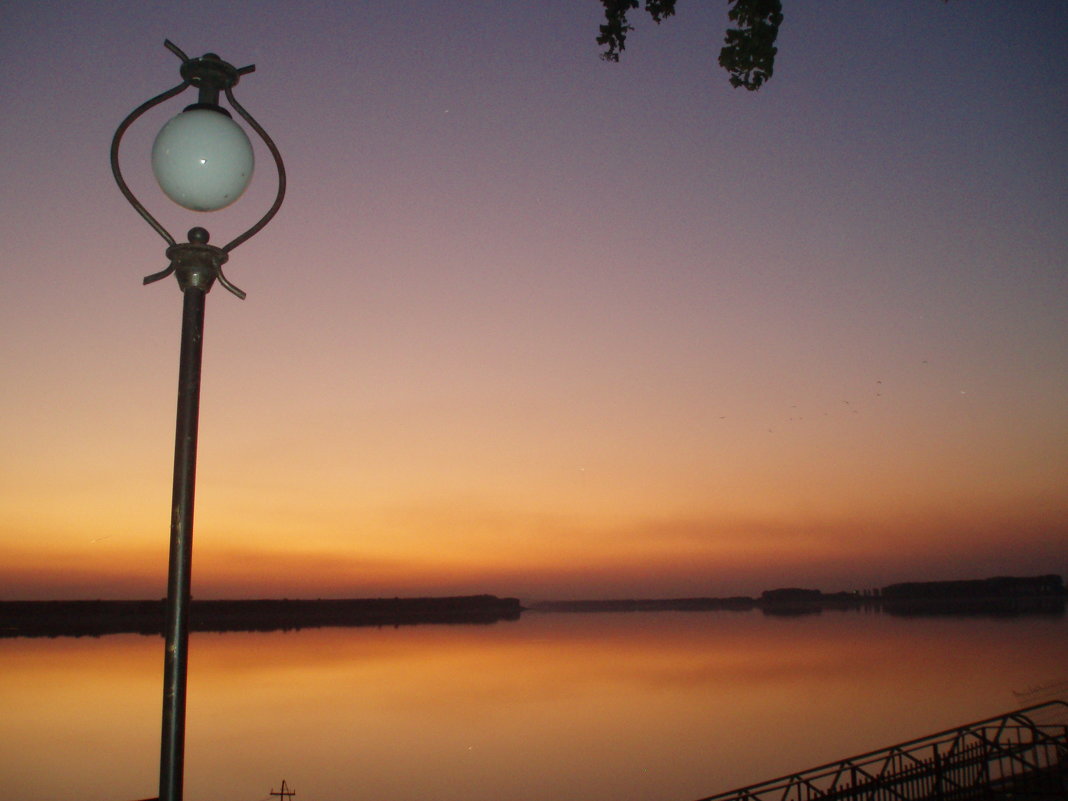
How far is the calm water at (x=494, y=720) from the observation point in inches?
1479

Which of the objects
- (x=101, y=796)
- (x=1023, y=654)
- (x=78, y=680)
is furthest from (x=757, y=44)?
(x=1023, y=654)

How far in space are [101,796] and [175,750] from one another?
3857 cm

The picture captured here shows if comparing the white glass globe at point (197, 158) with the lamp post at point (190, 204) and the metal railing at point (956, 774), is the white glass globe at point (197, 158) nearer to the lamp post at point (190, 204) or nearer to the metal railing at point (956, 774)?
the lamp post at point (190, 204)

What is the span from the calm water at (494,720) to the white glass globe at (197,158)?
111 ft

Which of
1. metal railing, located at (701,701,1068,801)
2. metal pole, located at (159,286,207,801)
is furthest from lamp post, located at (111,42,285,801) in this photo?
metal railing, located at (701,701,1068,801)

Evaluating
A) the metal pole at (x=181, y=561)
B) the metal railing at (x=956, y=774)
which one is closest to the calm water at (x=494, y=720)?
the metal railing at (x=956, y=774)

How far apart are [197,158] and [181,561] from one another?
1706mm

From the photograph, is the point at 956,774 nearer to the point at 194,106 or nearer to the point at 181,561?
the point at 181,561

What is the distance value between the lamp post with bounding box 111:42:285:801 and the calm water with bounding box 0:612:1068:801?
1317 inches

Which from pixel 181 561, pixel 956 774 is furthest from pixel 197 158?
pixel 956 774

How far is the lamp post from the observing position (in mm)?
3525

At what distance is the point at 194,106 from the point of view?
3.93m

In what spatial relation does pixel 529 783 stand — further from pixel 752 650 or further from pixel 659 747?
pixel 752 650

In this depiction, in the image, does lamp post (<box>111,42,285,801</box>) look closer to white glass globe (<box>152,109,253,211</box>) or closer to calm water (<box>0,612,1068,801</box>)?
white glass globe (<box>152,109,253,211</box>)
